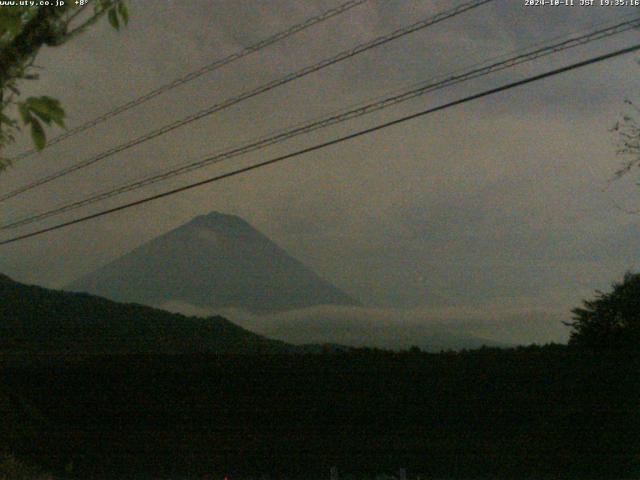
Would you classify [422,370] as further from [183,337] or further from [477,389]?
[183,337]

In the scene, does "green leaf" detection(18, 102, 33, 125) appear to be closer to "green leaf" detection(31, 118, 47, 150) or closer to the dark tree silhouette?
"green leaf" detection(31, 118, 47, 150)

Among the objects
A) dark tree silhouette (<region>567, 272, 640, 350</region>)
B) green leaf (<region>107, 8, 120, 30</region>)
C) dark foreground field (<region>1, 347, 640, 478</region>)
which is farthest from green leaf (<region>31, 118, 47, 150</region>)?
dark tree silhouette (<region>567, 272, 640, 350</region>)

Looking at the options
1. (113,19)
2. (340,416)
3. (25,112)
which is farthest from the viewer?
(340,416)

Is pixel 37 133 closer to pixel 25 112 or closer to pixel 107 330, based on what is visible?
pixel 25 112

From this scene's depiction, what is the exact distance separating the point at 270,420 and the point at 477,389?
4.27 metres

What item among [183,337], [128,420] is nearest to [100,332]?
[183,337]

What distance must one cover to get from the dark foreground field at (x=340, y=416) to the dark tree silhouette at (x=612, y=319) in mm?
2139

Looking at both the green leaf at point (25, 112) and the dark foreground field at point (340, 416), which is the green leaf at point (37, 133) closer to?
the green leaf at point (25, 112)

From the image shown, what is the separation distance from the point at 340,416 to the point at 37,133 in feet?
41.1

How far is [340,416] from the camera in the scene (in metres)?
14.6

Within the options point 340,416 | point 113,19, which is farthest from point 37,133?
point 340,416

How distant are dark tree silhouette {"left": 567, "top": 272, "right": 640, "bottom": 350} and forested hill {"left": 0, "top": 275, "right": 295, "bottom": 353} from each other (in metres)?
7.82

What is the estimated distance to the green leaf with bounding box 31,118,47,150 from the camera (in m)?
2.77

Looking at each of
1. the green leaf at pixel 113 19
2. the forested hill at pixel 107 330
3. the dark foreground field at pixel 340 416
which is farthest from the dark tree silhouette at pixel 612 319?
the green leaf at pixel 113 19
